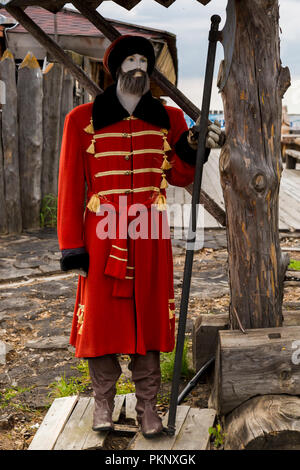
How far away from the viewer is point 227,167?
2936 mm

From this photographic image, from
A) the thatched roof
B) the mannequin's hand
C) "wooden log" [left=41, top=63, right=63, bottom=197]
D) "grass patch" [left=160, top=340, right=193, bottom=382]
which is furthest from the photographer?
"wooden log" [left=41, top=63, right=63, bottom=197]

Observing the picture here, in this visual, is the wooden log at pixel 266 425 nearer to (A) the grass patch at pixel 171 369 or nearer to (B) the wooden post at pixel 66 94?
(A) the grass patch at pixel 171 369

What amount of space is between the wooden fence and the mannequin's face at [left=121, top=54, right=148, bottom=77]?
495 cm

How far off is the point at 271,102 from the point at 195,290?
2927 millimetres

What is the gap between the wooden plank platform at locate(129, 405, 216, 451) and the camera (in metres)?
2.81

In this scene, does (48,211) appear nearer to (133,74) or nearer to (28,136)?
(28,136)

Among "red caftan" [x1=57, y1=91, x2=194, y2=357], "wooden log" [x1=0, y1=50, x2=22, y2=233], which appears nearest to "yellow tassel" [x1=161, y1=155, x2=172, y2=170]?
"red caftan" [x1=57, y1=91, x2=194, y2=357]

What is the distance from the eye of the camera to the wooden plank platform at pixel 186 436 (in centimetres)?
281

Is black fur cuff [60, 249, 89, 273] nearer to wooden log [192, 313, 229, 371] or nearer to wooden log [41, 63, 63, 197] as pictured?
wooden log [192, 313, 229, 371]

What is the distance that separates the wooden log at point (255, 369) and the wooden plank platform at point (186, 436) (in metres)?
0.13

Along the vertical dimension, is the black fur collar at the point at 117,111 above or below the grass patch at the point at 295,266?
above

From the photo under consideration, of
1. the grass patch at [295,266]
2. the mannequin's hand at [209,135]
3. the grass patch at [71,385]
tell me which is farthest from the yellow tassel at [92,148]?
the grass patch at [295,266]
